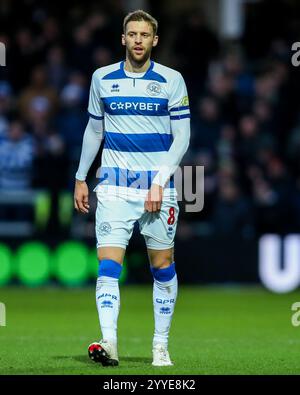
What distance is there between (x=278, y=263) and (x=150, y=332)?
17.0ft

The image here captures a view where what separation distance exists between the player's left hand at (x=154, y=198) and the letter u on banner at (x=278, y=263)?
812cm

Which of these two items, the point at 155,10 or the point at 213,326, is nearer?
the point at 213,326

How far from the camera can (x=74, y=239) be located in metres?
17.5

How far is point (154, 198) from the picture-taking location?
354 inches

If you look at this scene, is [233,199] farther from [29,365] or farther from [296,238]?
[29,365]

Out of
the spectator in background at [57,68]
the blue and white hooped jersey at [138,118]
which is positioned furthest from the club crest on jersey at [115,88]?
the spectator in background at [57,68]

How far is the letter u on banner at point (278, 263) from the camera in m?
17.0

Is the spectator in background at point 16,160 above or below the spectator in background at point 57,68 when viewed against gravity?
below

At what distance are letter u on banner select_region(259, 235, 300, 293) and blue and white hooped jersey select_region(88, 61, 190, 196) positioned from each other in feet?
26.2

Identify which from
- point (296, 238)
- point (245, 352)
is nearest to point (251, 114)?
point (296, 238)

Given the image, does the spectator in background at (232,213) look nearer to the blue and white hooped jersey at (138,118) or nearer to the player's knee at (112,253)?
the blue and white hooped jersey at (138,118)

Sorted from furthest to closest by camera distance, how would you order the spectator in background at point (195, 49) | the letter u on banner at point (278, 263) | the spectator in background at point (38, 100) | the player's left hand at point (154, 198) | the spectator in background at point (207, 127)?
the spectator in background at point (195, 49)
the spectator in background at point (38, 100)
the spectator in background at point (207, 127)
the letter u on banner at point (278, 263)
the player's left hand at point (154, 198)

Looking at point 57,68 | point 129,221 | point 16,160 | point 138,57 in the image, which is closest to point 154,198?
point 129,221

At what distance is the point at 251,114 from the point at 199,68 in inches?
62.5
